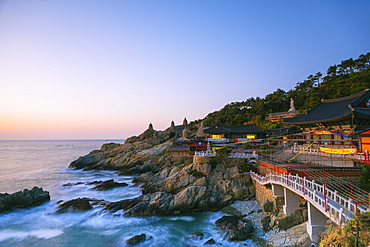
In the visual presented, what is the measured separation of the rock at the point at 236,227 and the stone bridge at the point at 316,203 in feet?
11.9

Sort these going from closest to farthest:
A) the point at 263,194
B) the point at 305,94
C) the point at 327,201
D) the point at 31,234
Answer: the point at 327,201 < the point at 31,234 < the point at 263,194 < the point at 305,94

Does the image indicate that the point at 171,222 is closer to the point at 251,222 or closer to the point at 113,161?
the point at 251,222

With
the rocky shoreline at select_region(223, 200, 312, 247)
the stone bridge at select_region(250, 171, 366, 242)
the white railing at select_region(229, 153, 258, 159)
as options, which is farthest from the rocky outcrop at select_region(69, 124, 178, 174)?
the stone bridge at select_region(250, 171, 366, 242)

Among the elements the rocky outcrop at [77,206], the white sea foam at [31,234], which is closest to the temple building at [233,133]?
the rocky outcrop at [77,206]

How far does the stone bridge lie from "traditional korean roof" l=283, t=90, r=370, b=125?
10768 millimetres

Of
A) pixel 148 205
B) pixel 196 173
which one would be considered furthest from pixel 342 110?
pixel 148 205

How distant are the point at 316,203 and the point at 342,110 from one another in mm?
18239

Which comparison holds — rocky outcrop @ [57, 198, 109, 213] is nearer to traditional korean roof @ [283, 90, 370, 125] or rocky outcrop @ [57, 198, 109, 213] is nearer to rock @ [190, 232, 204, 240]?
rock @ [190, 232, 204, 240]

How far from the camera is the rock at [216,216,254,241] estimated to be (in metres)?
17.6

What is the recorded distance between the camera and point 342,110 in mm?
25672

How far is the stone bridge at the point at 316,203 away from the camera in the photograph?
10607 millimetres

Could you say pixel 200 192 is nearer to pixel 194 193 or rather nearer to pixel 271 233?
pixel 194 193

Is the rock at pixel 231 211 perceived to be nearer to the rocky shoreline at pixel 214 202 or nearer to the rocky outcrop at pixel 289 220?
the rocky shoreline at pixel 214 202

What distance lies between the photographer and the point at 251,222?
65.2 ft
